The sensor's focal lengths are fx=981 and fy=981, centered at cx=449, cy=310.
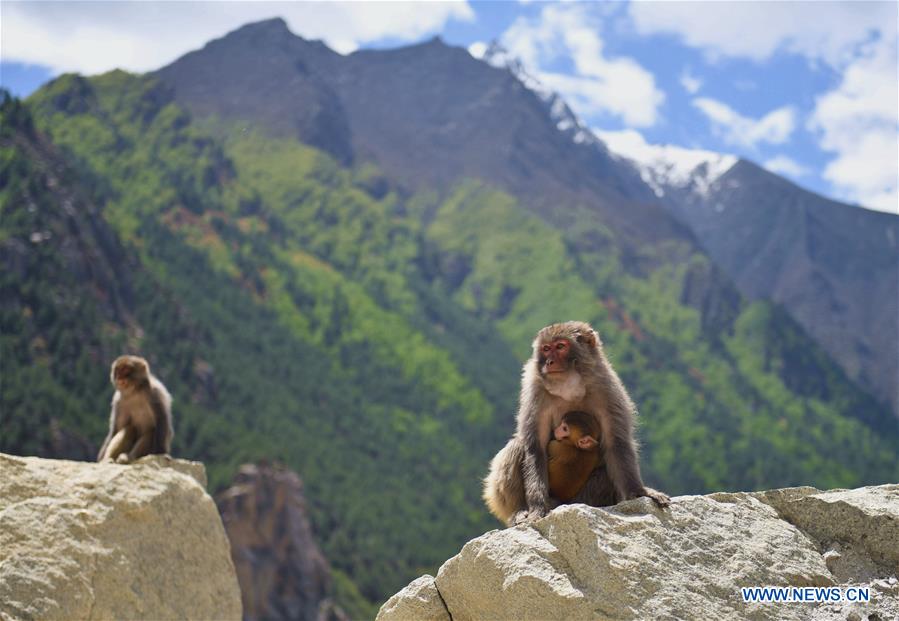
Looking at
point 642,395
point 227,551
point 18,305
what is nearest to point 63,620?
point 227,551

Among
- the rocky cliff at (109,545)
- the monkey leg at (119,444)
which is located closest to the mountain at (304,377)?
the monkey leg at (119,444)

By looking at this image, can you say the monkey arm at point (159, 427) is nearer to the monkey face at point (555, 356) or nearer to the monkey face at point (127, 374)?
the monkey face at point (127, 374)

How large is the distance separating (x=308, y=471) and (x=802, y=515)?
127 m

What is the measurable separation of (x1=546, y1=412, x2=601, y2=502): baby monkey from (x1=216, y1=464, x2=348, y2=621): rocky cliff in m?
84.9

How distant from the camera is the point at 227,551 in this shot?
1389 centimetres

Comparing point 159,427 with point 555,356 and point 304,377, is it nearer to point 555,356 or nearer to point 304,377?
point 555,356

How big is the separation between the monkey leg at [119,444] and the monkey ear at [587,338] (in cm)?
934

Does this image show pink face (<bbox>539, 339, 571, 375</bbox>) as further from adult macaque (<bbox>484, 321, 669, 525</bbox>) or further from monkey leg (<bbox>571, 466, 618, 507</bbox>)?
monkey leg (<bbox>571, 466, 618, 507</bbox>)

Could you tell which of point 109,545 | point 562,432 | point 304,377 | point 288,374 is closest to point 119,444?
point 109,545

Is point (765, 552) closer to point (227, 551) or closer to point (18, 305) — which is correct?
point (227, 551)

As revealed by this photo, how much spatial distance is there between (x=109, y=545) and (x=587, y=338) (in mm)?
6575

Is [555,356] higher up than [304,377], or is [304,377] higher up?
[555,356]

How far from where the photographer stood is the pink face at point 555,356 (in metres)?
8.66

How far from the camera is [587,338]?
8.92 m
